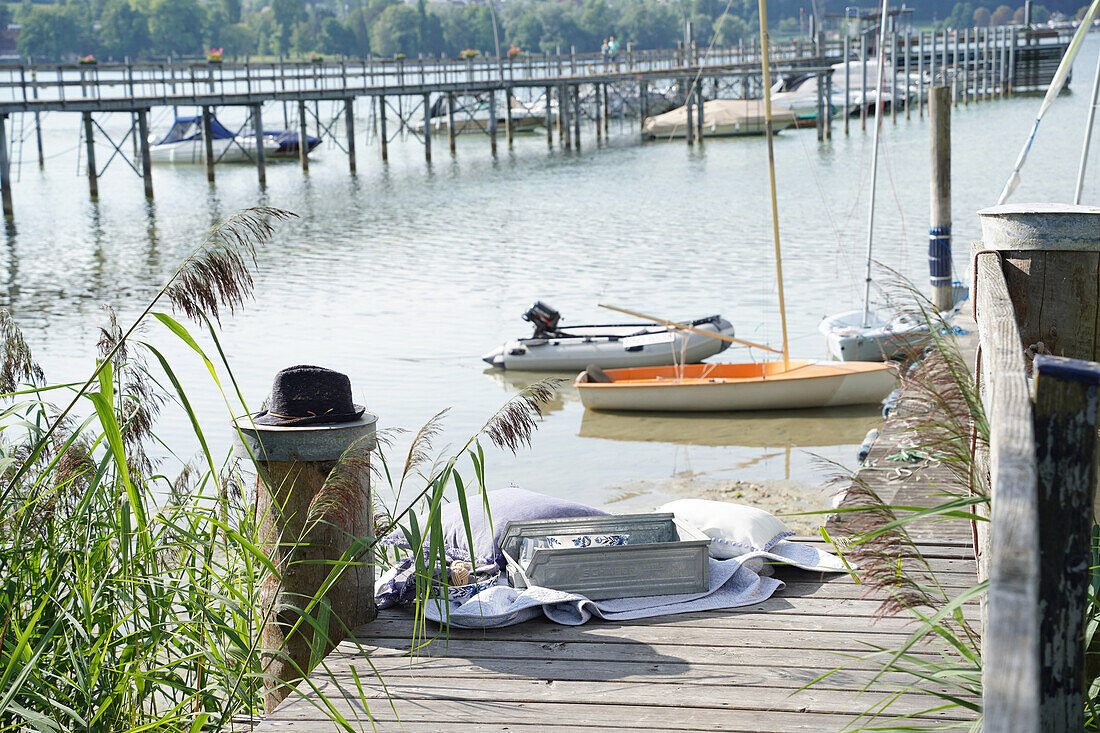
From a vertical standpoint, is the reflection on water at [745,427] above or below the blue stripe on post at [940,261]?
below

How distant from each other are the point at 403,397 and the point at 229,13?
121 m

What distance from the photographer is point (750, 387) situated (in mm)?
9875

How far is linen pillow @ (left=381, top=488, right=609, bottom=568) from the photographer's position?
4145mm

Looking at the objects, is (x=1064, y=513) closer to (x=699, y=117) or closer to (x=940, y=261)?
(x=940, y=261)

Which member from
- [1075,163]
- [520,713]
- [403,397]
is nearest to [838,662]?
[520,713]

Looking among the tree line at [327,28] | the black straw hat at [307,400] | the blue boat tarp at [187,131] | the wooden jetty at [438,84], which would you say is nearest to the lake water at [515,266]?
the black straw hat at [307,400]

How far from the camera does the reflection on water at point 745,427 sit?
30.8 feet

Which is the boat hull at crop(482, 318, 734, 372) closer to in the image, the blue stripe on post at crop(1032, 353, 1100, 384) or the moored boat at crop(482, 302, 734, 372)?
the moored boat at crop(482, 302, 734, 372)

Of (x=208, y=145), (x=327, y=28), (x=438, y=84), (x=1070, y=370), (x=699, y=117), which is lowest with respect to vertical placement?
(x=1070, y=370)

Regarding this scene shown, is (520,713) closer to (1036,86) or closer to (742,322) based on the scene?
(742,322)

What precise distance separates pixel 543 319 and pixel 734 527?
778 cm

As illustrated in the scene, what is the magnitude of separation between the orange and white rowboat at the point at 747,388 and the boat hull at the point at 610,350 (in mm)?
912

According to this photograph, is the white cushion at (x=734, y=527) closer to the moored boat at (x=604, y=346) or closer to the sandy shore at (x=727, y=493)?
the sandy shore at (x=727, y=493)

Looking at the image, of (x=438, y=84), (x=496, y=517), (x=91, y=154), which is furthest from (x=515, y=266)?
(x=438, y=84)
